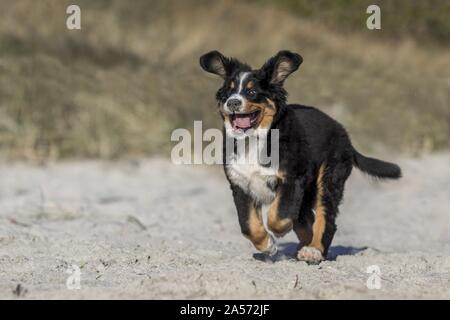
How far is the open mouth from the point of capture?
266 inches

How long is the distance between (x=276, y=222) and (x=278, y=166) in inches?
14.9

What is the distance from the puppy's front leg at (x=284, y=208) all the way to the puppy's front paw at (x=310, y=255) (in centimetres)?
30

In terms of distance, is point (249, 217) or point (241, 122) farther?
point (249, 217)

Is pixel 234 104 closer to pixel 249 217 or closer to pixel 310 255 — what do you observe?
pixel 249 217

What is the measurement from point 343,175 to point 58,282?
95.9 inches

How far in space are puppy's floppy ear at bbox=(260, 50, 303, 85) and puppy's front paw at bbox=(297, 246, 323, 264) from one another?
1.19 m

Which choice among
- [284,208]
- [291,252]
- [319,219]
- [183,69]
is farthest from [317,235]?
[183,69]

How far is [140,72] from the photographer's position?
1516 cm

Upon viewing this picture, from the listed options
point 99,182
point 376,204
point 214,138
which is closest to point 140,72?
point 214,138

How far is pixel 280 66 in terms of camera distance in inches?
275

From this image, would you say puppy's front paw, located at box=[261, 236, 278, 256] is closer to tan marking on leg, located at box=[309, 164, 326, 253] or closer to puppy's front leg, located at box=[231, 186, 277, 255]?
puppy's front leg, located at box=[231, 186, 277, 255]

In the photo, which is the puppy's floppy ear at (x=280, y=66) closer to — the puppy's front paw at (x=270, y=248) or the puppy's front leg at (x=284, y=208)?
the puppy's front leg at (x=284, y=208)

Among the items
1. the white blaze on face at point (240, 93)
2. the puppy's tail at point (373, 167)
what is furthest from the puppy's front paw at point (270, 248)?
the puppy's tail at point (373, 167)
